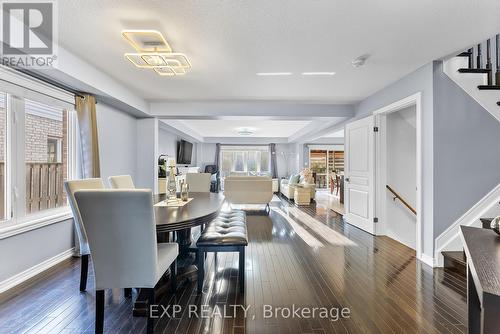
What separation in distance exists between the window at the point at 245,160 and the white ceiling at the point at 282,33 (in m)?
8.33

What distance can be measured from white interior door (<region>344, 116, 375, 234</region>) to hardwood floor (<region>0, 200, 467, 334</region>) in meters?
0.96

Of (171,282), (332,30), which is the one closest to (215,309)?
(171,282)

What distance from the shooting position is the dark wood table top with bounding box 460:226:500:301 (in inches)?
29.3

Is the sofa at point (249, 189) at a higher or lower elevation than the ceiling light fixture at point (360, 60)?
lower

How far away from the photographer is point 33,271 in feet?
8.32

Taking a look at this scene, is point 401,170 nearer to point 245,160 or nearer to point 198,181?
point 198,181

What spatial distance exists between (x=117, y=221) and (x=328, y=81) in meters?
3.29

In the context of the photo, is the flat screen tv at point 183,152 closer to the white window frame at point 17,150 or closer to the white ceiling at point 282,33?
the white ceiling at point 282,33

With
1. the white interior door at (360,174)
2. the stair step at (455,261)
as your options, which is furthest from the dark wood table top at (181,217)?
the white interior door at (360,174)

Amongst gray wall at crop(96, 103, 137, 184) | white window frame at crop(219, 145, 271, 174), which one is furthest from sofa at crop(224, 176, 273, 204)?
white window frame at crop(219, 145, 271, 174)

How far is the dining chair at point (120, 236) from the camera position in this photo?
56.2 inches

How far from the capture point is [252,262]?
2.85 meters

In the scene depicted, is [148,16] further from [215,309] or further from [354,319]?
[354,319]

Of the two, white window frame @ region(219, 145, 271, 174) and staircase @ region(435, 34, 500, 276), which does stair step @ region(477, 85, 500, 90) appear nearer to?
staircase @ region(435, 34, 500, 276)
